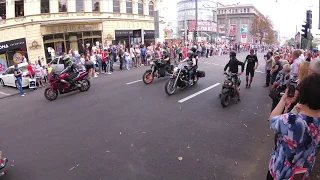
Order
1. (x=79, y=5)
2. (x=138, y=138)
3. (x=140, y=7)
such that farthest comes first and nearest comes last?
1. (x=140, y=7)
2. (x=79, y=5)
3. (x=138, y=138)

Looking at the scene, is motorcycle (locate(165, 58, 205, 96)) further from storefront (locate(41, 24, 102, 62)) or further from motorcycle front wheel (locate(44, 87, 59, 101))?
storefront (locate(41, 24, 102, 62))

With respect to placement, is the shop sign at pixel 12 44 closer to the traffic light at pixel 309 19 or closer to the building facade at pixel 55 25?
the building facade at pixel 55 25

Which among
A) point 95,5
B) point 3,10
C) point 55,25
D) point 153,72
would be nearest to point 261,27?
point 95,5

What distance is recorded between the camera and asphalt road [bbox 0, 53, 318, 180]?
400 cm

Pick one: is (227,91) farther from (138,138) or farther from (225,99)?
(138,138)

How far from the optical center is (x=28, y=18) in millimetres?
23578

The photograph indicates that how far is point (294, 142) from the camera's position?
2.23m

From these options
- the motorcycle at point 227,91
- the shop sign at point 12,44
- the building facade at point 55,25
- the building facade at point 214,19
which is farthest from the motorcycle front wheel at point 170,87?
the building facade at point 214,19

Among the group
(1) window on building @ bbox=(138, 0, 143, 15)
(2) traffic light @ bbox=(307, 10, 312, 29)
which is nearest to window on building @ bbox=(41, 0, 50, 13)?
(1) window on building @ bbox=(138, 0, 143, 15)

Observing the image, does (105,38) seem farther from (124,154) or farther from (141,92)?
(124,154)

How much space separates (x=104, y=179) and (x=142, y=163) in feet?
2.44

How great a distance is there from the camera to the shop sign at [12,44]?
74.2 feet

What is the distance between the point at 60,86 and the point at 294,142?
9.01m

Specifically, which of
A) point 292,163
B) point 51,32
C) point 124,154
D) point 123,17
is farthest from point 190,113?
point 123,17
